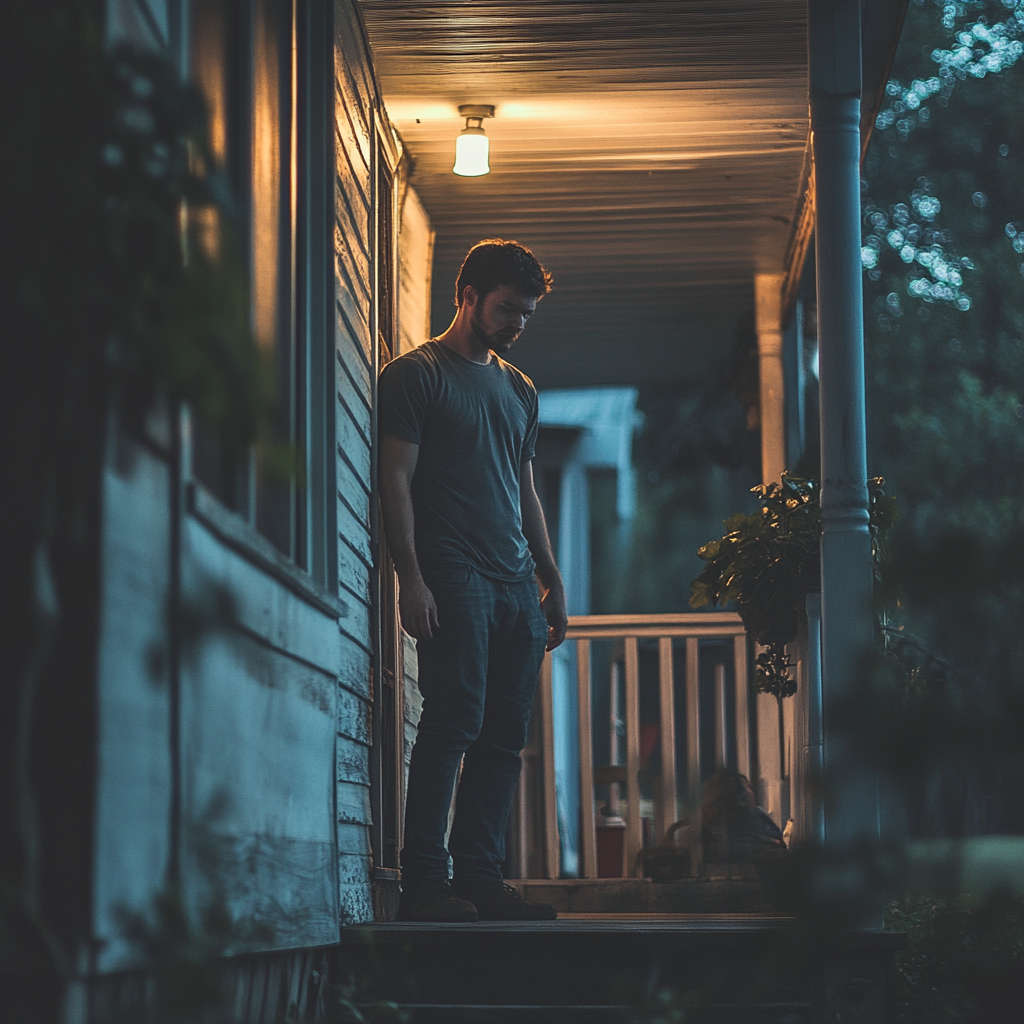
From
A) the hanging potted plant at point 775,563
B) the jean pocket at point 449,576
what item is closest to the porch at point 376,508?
the hanging potted plant at point 775,563

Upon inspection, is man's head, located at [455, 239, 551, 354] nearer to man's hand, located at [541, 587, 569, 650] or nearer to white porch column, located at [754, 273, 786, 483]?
man's hand, located at [541, 587, 569, 650]

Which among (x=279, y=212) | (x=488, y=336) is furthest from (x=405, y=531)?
(x=279, y=212)

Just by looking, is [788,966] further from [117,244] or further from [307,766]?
[307,766]

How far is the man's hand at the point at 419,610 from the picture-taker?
328 centimetres

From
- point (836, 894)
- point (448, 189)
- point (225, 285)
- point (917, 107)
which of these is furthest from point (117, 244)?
point (917, 107)

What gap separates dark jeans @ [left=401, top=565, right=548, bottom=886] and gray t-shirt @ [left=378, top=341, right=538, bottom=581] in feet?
0.21

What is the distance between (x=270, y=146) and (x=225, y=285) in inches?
58.3

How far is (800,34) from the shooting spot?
390 cm

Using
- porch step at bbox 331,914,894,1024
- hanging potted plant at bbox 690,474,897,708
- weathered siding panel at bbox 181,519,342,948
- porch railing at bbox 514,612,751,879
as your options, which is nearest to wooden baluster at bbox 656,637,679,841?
porch railing at bbox 514,612,751,879

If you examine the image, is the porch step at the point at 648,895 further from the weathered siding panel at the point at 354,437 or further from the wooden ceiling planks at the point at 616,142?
the wooden ceiling planks at the point at 616,142

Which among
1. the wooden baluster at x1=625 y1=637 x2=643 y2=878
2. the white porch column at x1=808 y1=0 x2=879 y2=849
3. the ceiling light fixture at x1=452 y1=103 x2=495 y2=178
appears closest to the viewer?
the white porch column at x1=808 y1=0 x2=879 y2=849

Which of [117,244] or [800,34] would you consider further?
[800,34]

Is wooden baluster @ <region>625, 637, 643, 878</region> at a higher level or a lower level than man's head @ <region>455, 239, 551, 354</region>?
lower

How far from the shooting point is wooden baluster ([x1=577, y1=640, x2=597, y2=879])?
551 cm
